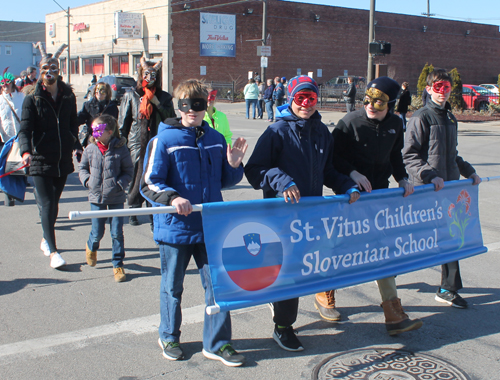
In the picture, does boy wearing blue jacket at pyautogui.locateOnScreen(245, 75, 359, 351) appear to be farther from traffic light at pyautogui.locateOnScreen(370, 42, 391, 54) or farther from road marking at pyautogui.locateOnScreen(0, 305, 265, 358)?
traffic light at pyautogui.locateOnScreen(370, 42, 391, 54)

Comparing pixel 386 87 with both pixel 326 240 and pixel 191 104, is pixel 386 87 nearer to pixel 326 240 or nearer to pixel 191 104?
pixel 326 240

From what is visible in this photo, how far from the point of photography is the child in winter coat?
5.28m

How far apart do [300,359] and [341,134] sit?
1788mm

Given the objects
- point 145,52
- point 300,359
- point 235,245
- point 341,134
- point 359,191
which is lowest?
point 300,359

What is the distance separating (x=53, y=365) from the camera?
3.53m

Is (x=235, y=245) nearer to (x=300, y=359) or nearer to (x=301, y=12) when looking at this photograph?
(x=300, y=359)

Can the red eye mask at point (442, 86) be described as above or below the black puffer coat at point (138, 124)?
above

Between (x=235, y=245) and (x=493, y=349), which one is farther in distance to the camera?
(x=493, y=349)

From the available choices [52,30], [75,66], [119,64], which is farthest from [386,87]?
[52,30]

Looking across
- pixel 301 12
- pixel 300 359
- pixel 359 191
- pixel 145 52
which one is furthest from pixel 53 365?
pixel 301 12

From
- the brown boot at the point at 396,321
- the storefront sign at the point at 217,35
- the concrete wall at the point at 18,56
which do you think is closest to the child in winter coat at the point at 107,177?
the brown boot at the point at 396,321

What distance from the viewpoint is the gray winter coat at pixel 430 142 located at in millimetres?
4605

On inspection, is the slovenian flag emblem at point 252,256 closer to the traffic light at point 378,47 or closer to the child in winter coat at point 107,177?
the child in winter coat at point 107,177

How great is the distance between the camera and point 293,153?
3.80 m
